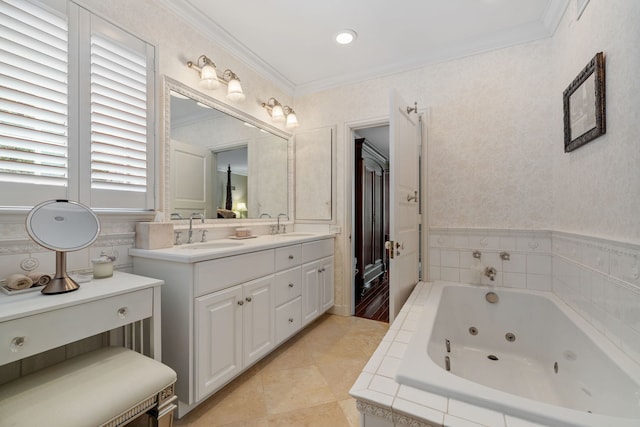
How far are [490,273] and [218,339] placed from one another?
80.5 inches

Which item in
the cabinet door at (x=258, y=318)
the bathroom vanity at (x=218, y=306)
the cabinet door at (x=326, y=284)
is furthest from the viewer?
the cabinet door at (x=326, y=284)

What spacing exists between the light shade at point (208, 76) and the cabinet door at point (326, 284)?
1.73 meters

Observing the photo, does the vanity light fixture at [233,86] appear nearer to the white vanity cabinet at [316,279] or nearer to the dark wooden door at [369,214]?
the white vanity cabinet at [316,279]

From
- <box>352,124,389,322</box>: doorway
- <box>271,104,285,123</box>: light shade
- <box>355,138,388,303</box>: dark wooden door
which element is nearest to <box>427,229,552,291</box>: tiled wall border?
<box>352,124,389,322</box>: doorway

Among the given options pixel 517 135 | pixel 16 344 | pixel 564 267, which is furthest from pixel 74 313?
pixel 517 135

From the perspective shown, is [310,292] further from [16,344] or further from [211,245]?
[16,344]

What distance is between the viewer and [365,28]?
6.92 ft

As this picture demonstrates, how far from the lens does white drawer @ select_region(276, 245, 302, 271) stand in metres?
2.03

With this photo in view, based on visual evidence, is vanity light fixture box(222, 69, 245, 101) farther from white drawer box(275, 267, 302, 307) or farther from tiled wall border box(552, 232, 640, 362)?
tiled wall border box(552, 232, 640, 362)

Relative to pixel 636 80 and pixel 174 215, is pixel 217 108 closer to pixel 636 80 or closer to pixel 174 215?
pixel 174 215

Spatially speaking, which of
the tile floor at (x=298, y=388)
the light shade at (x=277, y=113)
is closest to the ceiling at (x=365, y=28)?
the light shade at (x=277, y=113)

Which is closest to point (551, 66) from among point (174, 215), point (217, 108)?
point (217, 108)

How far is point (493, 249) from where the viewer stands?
2209mm

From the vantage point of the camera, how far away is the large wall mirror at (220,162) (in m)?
1.88
